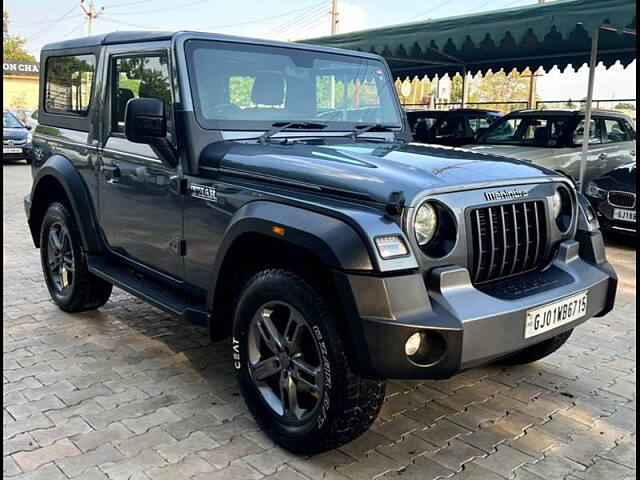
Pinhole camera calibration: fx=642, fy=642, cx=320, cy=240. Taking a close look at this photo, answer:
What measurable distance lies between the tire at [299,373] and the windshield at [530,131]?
7.40m

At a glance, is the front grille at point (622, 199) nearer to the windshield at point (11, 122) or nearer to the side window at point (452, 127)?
the side window at point (452, 127)

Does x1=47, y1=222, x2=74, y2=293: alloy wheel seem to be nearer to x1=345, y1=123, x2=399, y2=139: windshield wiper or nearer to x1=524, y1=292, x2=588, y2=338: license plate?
x1=345, y1=123, x2=399, y2=139: windshield wiper

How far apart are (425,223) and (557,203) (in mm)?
1030

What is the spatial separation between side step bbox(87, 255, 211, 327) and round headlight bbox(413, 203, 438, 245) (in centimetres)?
125

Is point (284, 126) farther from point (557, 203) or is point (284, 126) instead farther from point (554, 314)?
point (554, 314)

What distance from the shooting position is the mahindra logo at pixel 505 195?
2.91 m

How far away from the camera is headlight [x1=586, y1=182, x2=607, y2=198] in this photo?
795cm

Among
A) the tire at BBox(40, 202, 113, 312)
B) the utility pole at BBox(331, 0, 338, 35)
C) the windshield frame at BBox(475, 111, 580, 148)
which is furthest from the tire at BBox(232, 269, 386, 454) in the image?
the utility pole at BBox(331, 0, 338, 35)

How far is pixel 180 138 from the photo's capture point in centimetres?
355

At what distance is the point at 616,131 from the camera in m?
10.0

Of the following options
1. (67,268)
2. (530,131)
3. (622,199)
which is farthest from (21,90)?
(622,199)

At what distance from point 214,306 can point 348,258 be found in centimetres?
108

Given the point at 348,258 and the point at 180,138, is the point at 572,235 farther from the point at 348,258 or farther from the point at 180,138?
the point at 180,138

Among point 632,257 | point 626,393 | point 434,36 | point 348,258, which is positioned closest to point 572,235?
point 626,393
